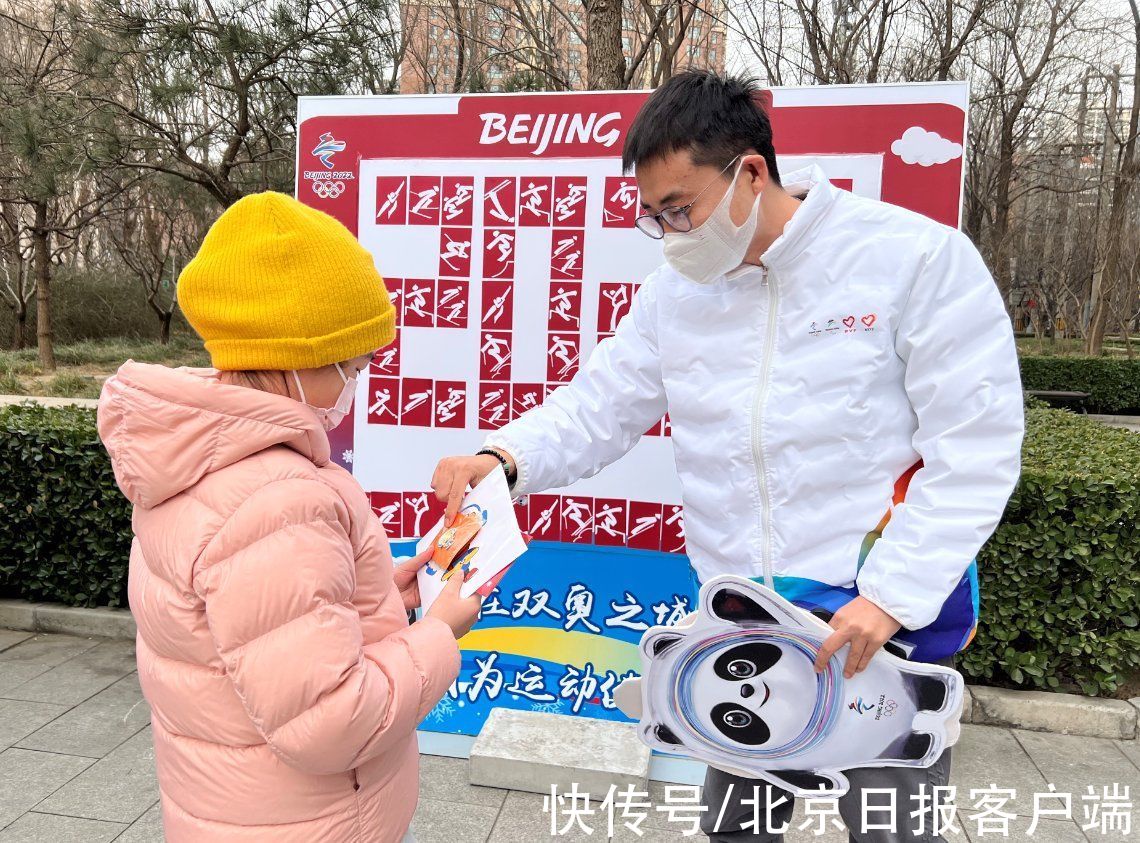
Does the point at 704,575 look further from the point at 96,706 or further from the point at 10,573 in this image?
the point at 10,573

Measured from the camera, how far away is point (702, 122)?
1.53 m

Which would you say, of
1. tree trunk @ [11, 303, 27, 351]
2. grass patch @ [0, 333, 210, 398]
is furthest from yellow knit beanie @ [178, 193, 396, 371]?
tree trunk @ [11, 303, 27, 351]

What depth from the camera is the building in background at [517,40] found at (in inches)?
348

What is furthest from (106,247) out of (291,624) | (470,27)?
(291,624)

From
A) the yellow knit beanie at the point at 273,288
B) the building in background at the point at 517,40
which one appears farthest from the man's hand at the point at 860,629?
the building in background at the point at 517,40

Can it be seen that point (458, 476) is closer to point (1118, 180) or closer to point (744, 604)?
point (744, 604)

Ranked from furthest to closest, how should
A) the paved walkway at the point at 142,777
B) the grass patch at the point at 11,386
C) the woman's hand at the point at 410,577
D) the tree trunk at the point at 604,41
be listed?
the grass patch at the point at 11,386
the tree trunk at the point at 604,41
the paved walkway at the point at 142,777
the woman's hand at the point at 410,577

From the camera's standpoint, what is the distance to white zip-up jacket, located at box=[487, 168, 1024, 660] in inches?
55.4

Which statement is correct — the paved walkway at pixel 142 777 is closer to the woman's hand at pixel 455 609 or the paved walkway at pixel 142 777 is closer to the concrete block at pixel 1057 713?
the concrete block at pixel 1057 713

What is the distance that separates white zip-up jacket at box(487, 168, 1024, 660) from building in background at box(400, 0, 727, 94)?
281 inches

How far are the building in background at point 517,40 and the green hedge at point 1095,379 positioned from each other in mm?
6872

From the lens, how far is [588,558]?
2877 millimetres

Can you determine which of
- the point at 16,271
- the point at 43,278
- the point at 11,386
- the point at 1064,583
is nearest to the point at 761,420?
the point at 1064,583

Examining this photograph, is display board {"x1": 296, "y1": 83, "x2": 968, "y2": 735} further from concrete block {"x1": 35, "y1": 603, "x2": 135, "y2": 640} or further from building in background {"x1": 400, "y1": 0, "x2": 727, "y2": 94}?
building in background {"x1": 400, "y1": 0, "x2": 727, "y2": 94}
